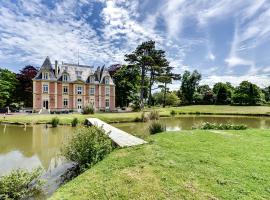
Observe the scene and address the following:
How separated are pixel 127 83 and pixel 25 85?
1784 centimetres

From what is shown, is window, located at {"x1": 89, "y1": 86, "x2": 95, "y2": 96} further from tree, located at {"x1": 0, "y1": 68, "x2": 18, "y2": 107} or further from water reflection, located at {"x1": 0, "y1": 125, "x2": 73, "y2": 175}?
water reflection, located at {"x1": 0, "y1": 125, "x2": 73, "y2": 175}

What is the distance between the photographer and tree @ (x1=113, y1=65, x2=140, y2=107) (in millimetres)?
40944

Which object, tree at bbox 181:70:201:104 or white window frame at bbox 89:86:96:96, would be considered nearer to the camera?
white window frame at bbox 89:86:96:96

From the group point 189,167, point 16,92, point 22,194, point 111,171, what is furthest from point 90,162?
point 16,92

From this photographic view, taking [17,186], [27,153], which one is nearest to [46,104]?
[27,153]

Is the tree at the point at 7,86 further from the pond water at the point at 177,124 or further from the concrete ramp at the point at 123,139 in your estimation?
the concrete ramp at the point at 123,139

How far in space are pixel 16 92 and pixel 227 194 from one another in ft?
137

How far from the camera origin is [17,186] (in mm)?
4941

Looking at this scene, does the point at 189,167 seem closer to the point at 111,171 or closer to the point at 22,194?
the point at 111,171

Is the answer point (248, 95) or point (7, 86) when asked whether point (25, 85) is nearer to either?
point (7, 86)

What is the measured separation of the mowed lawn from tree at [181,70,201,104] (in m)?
53.6

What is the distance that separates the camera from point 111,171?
5.50 meters

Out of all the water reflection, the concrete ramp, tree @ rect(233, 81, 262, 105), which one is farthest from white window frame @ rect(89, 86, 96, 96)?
tree @ rect(233, 81, 262, 105)

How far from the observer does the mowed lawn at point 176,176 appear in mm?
4285
